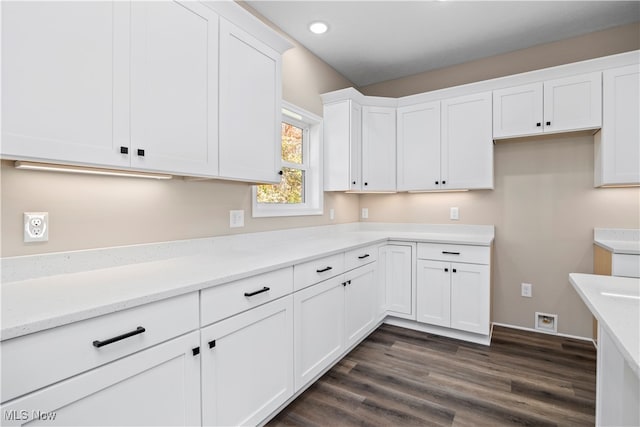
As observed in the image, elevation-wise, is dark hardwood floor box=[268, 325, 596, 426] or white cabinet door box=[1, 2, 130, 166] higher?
white cabinet door box=[1, 2, 130, 166]

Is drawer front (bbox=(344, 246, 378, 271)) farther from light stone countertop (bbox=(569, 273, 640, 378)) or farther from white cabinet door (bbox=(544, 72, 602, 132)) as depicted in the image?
Result: white cabinet door (bbox=(544, 72, 602, 132))

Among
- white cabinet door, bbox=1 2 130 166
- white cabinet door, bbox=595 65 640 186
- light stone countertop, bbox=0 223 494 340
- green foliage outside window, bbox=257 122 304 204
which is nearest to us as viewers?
light stone countertop, bbox=0 223 494 340

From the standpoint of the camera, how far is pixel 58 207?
4.45ft

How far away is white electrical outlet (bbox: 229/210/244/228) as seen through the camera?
2.22 meters

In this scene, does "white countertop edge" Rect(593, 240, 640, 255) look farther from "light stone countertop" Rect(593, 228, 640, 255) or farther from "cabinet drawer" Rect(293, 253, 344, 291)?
"cabinet drawer" Rect(293, 253, 344, 291)

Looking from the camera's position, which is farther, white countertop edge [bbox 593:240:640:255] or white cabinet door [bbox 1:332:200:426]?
white countertop edge [bbox 593:240:640:255]

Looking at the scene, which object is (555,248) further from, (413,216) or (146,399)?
(146,399)

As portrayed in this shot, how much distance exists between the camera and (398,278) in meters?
3.07

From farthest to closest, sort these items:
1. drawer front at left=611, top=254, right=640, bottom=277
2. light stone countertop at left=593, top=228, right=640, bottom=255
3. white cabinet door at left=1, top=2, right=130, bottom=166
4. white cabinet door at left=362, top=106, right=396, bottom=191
Answer: white cabinet door at left=362, top=106, right=396, bottom=191 < light stone countertop at left=593, top=228, right=640, bottom=255 < drawer front at left=611, top=254, right=640, bottom=277 < white cabinet door at left=1, top=2, right=130, bottom=166

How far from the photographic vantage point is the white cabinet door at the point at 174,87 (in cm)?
137

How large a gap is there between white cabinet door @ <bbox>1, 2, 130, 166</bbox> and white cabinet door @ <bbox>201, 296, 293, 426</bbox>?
2.85 feet

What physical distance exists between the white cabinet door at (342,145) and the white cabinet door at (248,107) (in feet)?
3.80

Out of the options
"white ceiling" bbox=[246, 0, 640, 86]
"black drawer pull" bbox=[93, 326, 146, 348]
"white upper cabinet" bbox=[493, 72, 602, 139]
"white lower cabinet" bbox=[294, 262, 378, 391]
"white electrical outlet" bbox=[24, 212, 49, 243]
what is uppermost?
"white ceiling" bbox=[246, 0, 640, 86]

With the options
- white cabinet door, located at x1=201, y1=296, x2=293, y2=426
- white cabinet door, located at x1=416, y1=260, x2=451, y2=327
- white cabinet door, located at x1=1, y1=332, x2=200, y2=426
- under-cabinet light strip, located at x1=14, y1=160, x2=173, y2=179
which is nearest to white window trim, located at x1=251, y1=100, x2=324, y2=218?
white cabinet door, located at x1=416, y1=260, x2=451, y2=327
